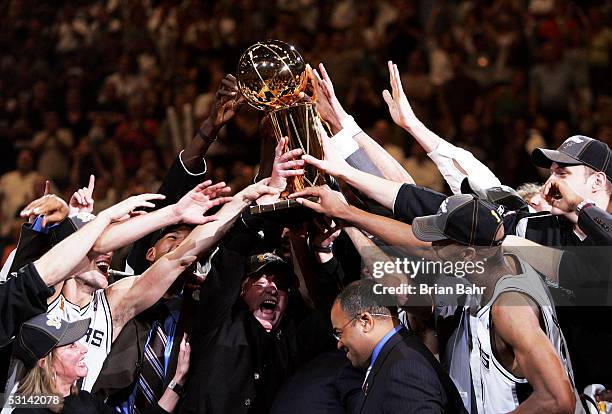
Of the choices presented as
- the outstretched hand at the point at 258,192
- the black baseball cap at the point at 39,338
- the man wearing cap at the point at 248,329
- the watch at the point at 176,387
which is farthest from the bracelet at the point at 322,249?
the black baseball cap at the point at 39,338

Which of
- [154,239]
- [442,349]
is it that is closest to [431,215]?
[442,349]

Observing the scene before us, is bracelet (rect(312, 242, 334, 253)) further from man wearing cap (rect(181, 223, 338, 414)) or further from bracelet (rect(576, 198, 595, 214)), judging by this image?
bracelet (rect(576, 198, 595, 214))

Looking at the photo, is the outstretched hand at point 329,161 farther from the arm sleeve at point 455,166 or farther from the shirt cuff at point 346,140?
the arm sleeve at point 455,166

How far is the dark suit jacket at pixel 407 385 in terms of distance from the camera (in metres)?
3.41

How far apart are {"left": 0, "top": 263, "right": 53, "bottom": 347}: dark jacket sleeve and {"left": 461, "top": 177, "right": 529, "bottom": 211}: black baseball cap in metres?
1.69

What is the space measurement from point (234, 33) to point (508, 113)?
10.6 feet

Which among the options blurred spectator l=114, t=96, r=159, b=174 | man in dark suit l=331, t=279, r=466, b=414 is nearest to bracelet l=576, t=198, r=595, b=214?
man in dark suit l=331, t=279, r=466, b=414

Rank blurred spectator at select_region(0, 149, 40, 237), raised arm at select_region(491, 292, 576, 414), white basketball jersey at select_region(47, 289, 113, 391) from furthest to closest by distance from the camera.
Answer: blurred spectator at select_region(0, 149, 40, 237)
white basketball jersey at select_region(47, 289, 113, 391)
raised arm at select_region(491, 292, 576, 414)

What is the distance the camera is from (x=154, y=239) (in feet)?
16.0

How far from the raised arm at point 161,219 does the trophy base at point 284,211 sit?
0.20 meters

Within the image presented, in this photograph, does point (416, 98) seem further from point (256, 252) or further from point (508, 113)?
point (256, 252)

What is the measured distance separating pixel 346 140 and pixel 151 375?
4.25ft

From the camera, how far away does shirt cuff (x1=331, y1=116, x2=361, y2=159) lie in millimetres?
4281

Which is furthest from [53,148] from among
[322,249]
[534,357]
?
[534,357]
